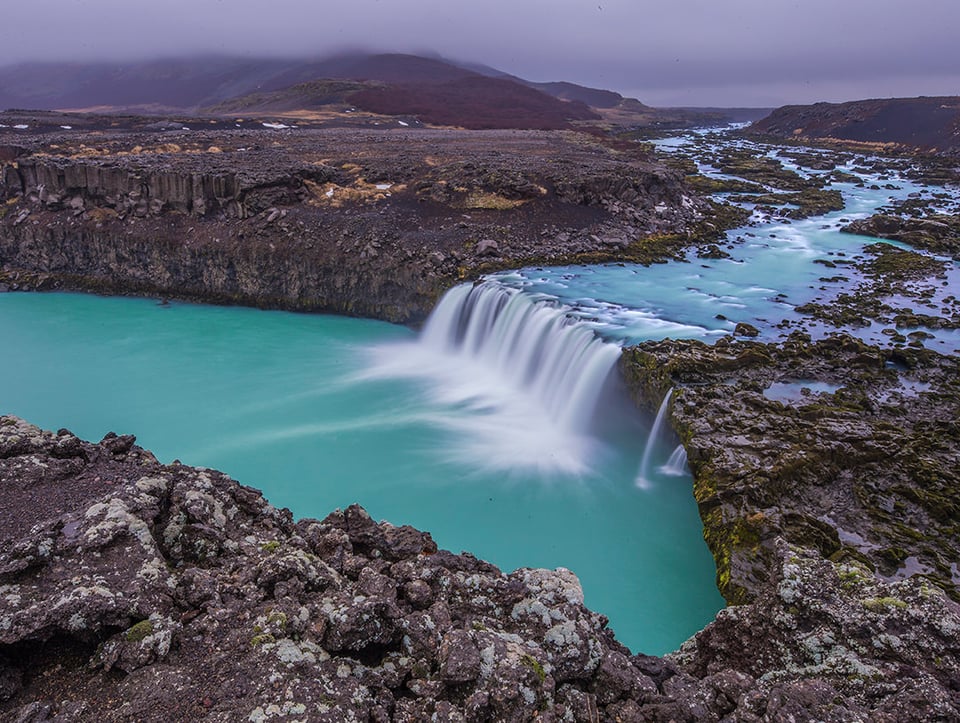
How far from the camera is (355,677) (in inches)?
170

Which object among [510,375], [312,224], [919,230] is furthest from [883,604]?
[919,230]

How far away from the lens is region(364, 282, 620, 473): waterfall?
1462cm

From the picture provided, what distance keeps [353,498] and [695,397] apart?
7497 mm

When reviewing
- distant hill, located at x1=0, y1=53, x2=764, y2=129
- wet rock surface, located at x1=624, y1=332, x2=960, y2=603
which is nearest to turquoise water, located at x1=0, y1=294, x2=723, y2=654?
wet rock surface, located at x1=624, y1=332, x2=960, y2=603

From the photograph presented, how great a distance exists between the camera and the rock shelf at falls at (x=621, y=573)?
4215 mm

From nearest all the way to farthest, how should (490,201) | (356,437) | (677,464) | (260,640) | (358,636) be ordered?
1. (260,640)
2. (358,636)
3. (677,464)
4. (356,437)
5. (490,201)

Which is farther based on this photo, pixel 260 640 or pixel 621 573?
pixel 621 573

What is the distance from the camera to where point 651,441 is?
1295 cm

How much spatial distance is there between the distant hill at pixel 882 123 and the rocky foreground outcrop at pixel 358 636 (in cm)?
7576

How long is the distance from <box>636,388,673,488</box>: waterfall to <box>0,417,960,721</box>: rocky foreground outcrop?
22.3ft

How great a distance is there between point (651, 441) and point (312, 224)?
59.1 ft

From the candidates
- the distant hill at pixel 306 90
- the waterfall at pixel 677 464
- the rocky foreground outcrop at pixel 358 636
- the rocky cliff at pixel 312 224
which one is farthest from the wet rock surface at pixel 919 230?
the distant hill at pixel 306 90

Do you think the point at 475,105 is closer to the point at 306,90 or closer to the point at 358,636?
the point at 306,90

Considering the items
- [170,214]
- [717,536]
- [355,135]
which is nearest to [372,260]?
[170,214]
